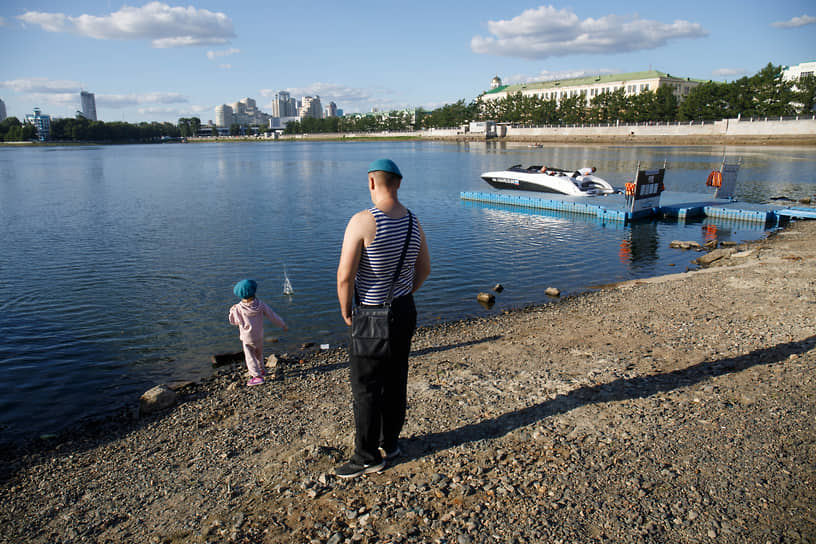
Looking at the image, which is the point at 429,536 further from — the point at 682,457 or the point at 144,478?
the point at 144,478

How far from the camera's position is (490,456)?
220 inches

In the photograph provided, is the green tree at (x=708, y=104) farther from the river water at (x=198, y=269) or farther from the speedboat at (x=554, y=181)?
the speedboat at (x=554, y=181)

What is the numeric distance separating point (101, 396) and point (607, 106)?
15883 cm

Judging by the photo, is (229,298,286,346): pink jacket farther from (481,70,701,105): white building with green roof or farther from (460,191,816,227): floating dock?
(481,70,701,105): white building with green roof

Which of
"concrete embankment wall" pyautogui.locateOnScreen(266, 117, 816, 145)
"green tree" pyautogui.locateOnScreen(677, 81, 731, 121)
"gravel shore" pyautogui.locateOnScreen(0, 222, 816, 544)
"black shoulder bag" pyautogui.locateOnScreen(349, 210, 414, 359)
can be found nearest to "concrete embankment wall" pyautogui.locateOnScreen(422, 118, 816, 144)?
"concrete embankment wall" pyautogui.locateOnScreen(266, 117, 816, 145)

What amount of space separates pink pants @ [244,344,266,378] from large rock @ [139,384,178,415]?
142 centimetres

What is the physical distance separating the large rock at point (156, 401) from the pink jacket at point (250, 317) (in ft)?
5.51

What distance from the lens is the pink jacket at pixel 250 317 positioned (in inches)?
341

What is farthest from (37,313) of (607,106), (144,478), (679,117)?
(607,106)

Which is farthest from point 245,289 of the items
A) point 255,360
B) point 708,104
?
point 708,104

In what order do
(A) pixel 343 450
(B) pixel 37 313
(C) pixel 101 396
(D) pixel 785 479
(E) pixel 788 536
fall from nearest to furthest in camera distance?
(E) pixel 788 536 < (D) pixel 785 479 < (A) pixel 343 450 < (C) pixel 101 396 < (B) pixel 37 313

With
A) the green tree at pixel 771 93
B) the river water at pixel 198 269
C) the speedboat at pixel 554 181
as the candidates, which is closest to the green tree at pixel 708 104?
the green tree at pixel 771 93

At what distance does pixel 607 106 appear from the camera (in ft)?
479

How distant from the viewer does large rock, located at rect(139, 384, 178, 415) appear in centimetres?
867
